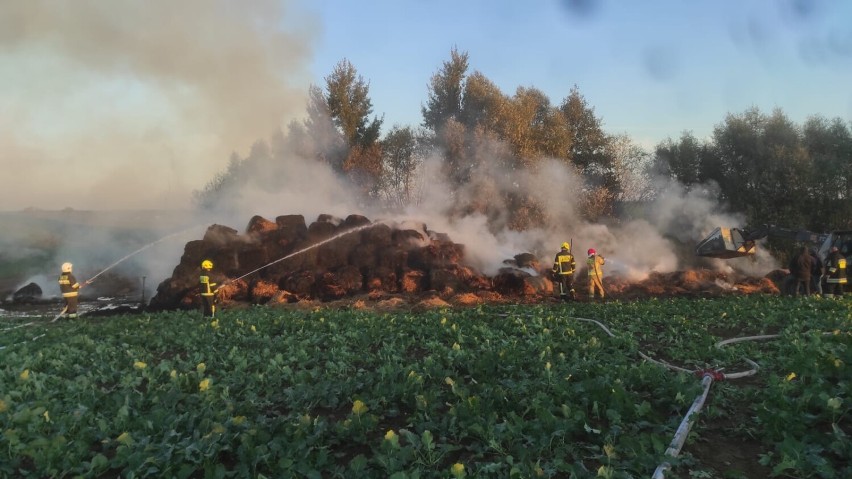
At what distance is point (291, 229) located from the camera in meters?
27.4

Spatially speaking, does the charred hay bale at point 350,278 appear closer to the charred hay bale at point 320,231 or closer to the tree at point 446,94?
the charred hay bale at point 320,231

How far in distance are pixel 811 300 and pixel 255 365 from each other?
49.5 feet

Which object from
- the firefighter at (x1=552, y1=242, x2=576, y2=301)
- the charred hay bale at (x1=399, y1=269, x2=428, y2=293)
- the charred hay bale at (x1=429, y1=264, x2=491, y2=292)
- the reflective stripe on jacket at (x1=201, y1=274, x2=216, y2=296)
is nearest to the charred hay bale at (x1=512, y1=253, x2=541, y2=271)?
the charred hay bale at (x1=429, y1=264, x2=491, y2=292)

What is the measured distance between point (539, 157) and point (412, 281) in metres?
21.8

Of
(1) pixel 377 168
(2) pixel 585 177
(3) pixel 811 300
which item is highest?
(1) pixel 377 168

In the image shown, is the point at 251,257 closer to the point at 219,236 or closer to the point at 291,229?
the point at 219,236

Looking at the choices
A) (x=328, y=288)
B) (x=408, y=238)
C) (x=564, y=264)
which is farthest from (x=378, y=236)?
(x=564, y=264)

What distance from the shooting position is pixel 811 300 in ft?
50.9

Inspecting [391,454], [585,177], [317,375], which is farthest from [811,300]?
[585,177]

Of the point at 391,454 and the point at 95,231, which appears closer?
the point at 391,454

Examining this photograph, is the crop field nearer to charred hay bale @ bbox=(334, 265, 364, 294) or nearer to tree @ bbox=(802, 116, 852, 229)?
charred hay bale @ bbox=(334, 265, 364, 294)

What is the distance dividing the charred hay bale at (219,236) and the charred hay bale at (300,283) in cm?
382

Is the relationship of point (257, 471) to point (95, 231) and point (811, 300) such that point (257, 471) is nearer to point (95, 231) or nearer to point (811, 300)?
point (811, 300)

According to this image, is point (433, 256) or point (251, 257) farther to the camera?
point (251, 257)
